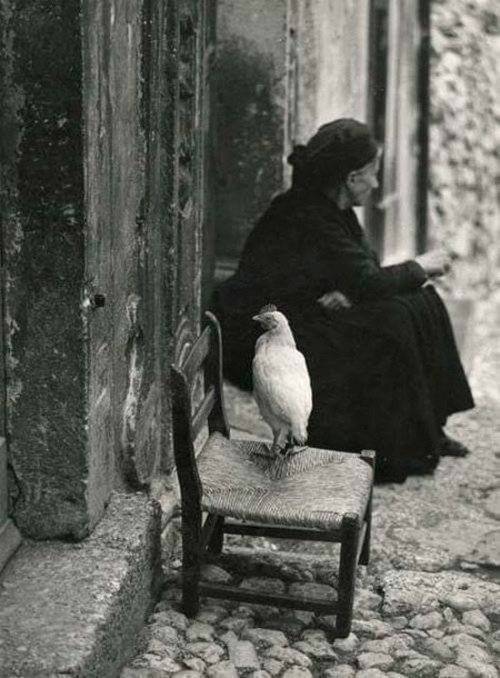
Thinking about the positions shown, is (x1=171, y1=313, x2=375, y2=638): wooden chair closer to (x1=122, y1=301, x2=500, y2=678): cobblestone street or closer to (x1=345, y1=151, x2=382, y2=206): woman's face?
(x1=122, y1=301, x2=500, y2=678): cobblestone street

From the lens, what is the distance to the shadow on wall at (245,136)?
254 inches

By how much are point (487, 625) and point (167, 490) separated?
1247 mm

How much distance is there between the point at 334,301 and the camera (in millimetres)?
5887

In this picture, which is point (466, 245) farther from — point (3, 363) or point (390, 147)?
point (3, 363)

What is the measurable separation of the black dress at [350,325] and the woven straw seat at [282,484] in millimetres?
1295

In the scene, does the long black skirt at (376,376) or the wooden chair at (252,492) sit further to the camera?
the long black skirt at (376,376)

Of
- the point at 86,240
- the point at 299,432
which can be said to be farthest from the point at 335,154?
the point at 86,240

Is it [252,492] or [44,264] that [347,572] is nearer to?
[252,492]

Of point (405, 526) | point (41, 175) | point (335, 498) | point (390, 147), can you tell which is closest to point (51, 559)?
point (335, 498)

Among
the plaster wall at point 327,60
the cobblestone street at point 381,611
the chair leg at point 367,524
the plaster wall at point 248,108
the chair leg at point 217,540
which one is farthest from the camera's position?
the plaster wall at point 327,60

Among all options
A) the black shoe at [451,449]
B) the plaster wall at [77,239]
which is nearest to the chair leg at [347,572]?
the plaster wall at [77,239]

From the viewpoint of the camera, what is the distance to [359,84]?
8125 mm

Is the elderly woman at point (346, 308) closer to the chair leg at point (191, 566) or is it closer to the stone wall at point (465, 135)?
the chair leg at point (191, 566)

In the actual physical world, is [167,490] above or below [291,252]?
below
